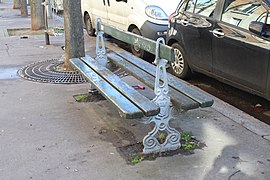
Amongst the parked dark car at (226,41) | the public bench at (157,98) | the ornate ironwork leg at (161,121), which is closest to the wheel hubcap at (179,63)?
the parked dark car at (226,41)

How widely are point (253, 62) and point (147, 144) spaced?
206 cm

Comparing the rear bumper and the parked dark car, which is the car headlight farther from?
the parked dark car

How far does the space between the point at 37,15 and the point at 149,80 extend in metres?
8.37

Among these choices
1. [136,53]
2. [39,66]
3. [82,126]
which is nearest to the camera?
[82,126]

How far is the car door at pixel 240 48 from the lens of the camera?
4805 mm

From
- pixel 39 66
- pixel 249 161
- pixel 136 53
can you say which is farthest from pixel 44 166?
pixel 136 53

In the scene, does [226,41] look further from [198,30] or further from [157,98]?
[157,98]

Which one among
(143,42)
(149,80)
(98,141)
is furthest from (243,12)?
(98,141)

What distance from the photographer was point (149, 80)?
4.39 m

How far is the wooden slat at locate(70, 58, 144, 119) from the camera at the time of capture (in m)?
3.44

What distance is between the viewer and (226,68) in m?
5.45

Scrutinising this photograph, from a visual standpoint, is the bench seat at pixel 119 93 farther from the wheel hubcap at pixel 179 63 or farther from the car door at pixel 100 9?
the car door at pixel 100 9

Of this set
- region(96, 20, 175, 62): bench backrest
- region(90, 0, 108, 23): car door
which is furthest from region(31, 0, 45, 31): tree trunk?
region(96, 20, 175, 62): bench backrest

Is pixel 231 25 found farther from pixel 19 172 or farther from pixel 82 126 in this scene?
pixel 19 172
